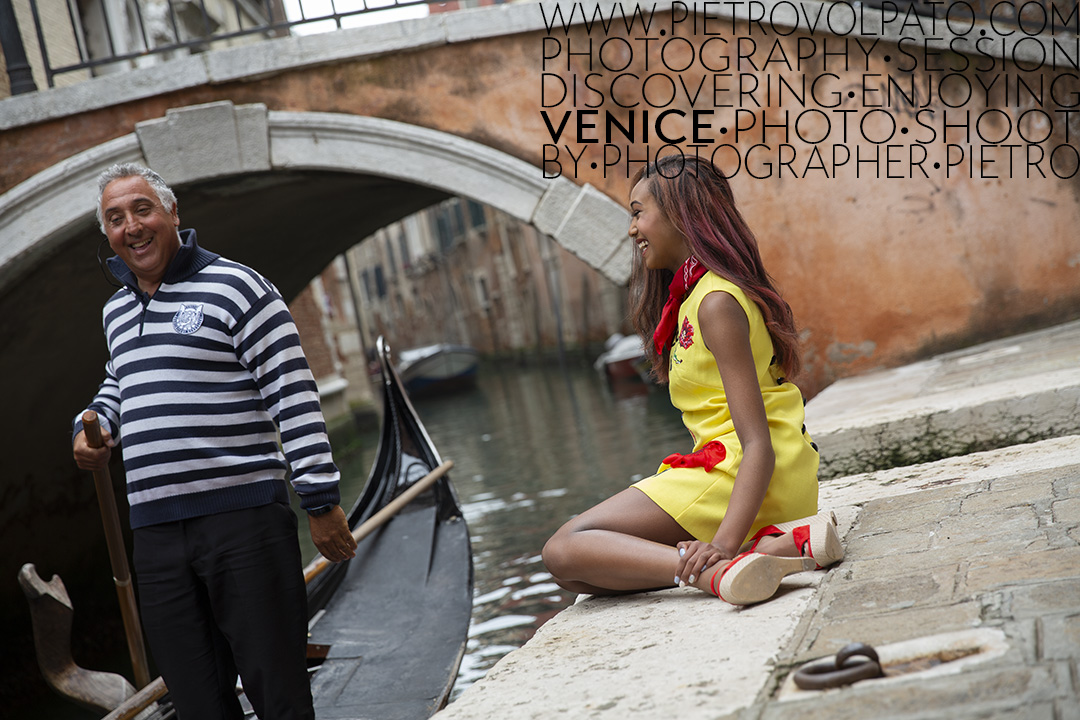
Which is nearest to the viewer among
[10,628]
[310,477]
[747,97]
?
→ [310,477]

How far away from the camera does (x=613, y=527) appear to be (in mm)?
1881

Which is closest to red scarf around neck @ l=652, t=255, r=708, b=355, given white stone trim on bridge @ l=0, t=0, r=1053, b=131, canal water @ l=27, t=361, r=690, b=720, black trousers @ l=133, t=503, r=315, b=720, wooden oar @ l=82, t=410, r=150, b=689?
black trousers @ l=133, t=503, r=315, b=720

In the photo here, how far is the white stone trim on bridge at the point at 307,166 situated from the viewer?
15.0 feet

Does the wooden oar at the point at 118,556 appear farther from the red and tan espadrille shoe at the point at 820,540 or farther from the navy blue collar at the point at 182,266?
the red and tan espadrille shoe at the point at 820,540

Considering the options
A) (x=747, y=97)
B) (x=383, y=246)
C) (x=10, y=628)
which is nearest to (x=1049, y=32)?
(x=747, y=97)

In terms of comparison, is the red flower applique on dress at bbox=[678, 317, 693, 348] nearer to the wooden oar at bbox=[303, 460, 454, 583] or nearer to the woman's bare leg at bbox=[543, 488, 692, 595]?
the woman's bare leg at bbox=[543, 488, 692, 595]

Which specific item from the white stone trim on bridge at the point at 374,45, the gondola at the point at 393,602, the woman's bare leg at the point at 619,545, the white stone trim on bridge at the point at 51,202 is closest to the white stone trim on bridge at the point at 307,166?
the white stone trim on bridge at the point at 51,202

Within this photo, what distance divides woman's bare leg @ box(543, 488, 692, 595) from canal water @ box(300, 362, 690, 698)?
172 cm

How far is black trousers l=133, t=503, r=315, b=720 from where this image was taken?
5.95 feet

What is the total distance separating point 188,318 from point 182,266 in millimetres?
120

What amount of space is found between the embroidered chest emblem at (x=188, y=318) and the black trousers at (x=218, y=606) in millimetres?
340

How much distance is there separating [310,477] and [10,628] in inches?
179

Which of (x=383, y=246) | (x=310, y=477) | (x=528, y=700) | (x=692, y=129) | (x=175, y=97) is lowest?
(x=383, y=246)

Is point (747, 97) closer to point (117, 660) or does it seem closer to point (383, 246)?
point (117, 660)
